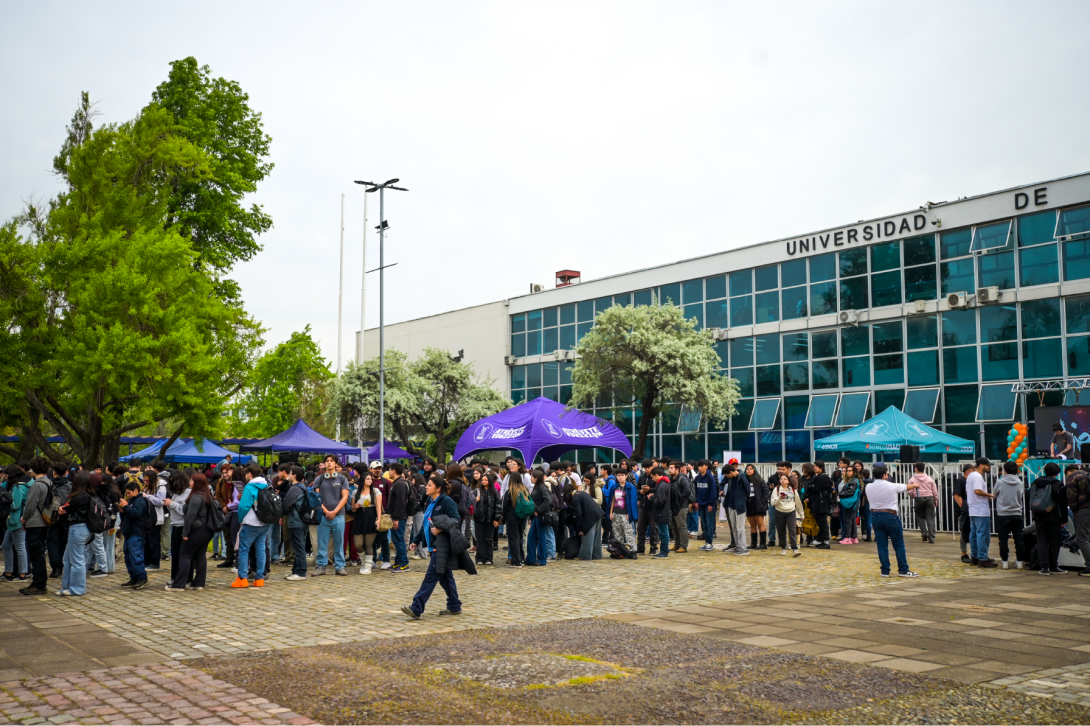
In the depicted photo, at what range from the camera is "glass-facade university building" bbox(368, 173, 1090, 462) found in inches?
1113

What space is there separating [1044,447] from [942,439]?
4.46m

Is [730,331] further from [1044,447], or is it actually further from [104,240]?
[104,240]

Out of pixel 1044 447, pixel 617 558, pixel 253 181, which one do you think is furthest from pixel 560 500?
pixel 253 181

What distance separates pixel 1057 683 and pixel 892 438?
1679cm

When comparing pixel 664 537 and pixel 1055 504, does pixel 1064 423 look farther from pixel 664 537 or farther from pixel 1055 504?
pixel 664 537

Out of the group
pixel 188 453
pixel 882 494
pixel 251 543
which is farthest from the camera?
pixel 188 453

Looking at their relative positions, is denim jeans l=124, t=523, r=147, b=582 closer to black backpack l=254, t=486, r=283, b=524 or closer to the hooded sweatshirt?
black backpack l=254, t=486, r=283, b=524

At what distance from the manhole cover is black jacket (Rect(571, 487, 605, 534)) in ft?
28.4

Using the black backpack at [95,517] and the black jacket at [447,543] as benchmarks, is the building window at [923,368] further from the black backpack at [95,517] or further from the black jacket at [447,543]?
the black backpack at [95,517]

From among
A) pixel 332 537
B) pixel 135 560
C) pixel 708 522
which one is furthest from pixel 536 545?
pixel 135 560

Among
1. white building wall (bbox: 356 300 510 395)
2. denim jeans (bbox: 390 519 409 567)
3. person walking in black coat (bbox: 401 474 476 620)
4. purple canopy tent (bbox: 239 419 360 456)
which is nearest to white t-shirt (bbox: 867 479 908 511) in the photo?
person walking in black coat (bbox: 401 474 476 620)

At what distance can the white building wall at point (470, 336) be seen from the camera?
4716 cm

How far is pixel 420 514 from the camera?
1656 centimetres

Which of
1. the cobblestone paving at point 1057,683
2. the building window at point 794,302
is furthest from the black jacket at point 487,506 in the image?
the building window at point 794,302
